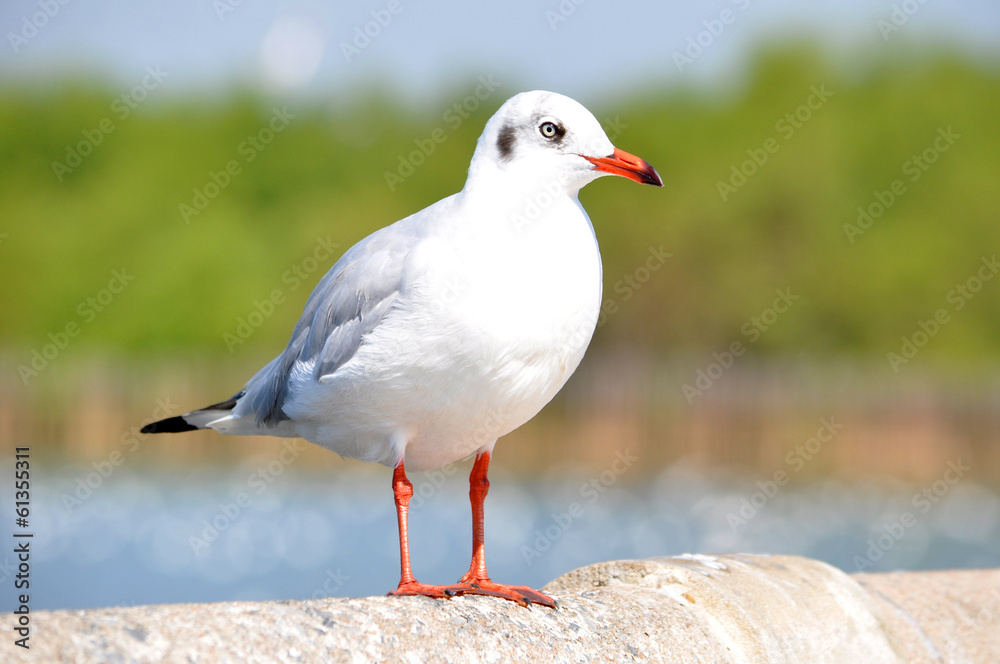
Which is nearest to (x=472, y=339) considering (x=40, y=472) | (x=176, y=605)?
(x=176, y=605)

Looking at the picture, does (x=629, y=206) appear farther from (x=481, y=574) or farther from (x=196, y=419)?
(x=481, y=574)

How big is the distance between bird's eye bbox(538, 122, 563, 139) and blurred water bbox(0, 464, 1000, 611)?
449 inches

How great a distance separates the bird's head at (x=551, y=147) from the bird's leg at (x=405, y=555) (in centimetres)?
113

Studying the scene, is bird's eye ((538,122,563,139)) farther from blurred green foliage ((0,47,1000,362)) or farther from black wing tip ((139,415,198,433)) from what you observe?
blurred green foliage ((0,47,1000,362))

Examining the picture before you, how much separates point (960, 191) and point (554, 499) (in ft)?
59.4

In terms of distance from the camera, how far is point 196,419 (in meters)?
4.80

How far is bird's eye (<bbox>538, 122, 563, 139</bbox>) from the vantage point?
3.85m

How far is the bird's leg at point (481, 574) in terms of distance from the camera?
3541mm

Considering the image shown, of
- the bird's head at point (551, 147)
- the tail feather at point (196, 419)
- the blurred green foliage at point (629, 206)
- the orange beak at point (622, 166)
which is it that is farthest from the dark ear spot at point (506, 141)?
the blurred green foliage at point (629, 206)

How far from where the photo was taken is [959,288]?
3008 cm

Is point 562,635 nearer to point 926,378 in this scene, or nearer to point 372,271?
point 372,271

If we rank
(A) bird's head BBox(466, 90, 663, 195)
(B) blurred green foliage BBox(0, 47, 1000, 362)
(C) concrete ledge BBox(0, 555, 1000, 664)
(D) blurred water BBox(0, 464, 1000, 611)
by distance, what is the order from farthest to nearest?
1. (B) blurred green foliage BBox(0, 47, 1000, 362)
2. (D) blurred water BBox(0, 464, 1000, 611)
3. (A) bird's head BBox(466, 90, 663, 195)
4. (C) concrete ledge BBox(0, 555, 1000, 664)

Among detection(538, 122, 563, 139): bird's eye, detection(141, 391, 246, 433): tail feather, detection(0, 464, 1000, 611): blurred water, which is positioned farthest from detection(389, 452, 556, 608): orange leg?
A: detection(0, 464, 1000, 611): blurred water

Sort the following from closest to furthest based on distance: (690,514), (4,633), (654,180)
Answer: (4,633) → (654,180) → (690,514)
